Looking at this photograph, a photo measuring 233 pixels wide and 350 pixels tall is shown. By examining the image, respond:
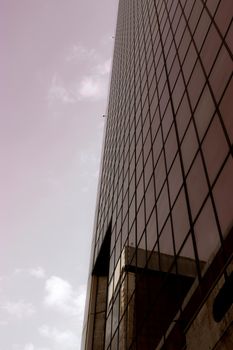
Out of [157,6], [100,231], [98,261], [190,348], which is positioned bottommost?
[190,348]

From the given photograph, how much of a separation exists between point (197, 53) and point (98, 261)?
803 inches

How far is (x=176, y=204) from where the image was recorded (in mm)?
19156

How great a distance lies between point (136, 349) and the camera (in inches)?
779

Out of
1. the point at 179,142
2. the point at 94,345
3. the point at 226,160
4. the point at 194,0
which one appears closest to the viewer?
the point at 226,160

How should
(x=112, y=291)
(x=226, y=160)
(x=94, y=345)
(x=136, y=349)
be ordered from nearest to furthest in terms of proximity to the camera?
1. (x=226, y=160)
2. (x=136, y=349)
3. (x=112, y=291)
4. (x=94, y=345)

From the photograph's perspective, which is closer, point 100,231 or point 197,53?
point 197,53

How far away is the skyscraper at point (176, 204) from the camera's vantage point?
46.9 ft

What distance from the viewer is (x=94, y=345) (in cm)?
3086

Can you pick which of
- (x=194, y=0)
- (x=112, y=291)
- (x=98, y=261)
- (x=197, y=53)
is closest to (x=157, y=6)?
(x=194, y=0)

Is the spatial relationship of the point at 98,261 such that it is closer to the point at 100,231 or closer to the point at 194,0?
the point at 100,231

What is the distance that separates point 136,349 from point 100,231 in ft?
66.1

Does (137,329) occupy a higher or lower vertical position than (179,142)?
lower

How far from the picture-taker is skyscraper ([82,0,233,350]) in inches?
563

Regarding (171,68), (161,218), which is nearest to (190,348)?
(161,218)
